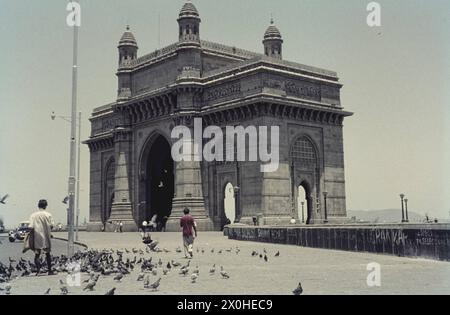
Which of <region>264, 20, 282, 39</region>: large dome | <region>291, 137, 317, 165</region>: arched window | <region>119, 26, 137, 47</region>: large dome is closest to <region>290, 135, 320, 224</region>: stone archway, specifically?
A: <region>291, 137, 317, 165</region>: arched window

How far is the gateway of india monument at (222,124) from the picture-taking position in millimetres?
40281

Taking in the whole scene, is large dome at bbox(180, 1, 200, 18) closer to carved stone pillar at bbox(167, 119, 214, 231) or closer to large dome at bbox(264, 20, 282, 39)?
large dome at bbox(264, 20, 282, 39)

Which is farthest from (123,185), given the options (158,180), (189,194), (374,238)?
(374,238)

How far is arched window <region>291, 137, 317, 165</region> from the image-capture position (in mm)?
42431

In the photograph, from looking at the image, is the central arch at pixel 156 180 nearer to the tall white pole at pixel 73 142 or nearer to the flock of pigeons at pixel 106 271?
the tall white pole at pixel 73 142

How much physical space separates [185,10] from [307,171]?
17.1 m

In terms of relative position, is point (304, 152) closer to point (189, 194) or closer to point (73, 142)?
point (189, 194)

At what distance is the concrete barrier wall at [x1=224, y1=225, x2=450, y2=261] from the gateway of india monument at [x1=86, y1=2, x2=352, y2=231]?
44.7 ft

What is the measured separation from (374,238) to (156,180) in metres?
36.3

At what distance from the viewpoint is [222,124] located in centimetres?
4303

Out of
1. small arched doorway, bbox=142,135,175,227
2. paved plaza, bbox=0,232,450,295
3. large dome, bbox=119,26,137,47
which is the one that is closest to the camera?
paved plaza, bbox=0,232,450,295

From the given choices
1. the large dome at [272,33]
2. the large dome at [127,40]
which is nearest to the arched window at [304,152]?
the large dome at [272,33]

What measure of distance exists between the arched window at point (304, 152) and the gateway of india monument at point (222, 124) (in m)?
0.08
